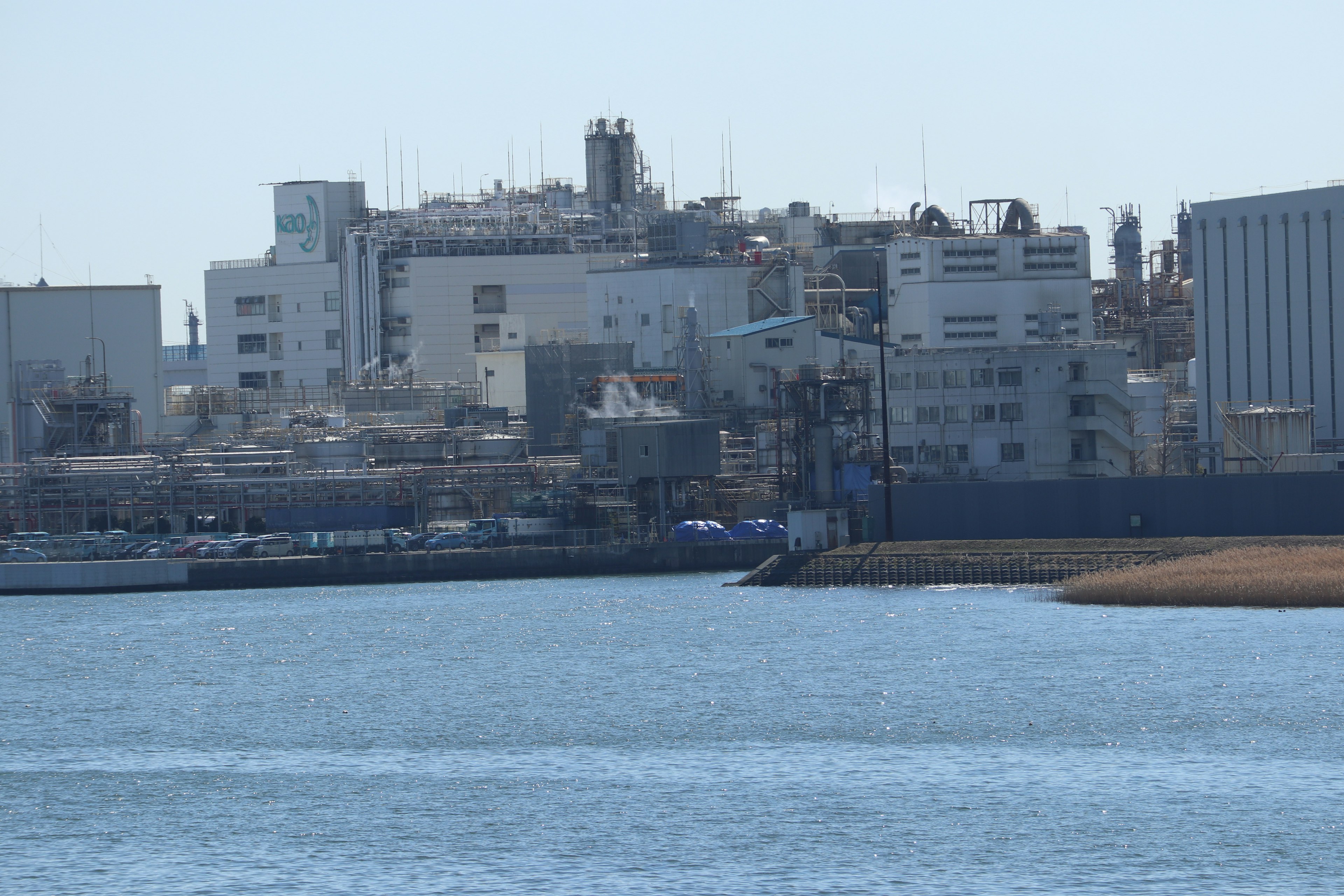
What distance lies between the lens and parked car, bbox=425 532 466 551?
97750mm

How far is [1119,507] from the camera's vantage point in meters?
80.5

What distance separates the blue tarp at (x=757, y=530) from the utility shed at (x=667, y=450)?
436cm

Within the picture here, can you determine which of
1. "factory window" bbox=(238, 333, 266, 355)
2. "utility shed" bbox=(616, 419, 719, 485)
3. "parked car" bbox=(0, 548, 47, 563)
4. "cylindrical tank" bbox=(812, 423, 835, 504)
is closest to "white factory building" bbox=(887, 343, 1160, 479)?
"cylindrical tank" bbox=(812, 423, 835, 504)

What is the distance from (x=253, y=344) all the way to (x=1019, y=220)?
7551 cm

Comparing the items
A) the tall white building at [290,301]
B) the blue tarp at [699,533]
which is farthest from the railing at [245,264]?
the blue tarp at [699,533]

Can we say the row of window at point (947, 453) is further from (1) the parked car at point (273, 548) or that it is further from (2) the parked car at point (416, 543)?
(1) the parked car at point (273, 548)

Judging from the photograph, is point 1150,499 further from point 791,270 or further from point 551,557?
point 791,270

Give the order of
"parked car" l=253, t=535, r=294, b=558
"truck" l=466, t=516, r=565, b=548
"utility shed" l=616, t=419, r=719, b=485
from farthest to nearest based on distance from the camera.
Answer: "utility shed" l=616, t=419, r=719, b=485
"truck" l=466, t=516, r=565, b=548
"parked car" l=253, t=535, r=294, b=558

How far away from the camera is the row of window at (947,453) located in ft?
319

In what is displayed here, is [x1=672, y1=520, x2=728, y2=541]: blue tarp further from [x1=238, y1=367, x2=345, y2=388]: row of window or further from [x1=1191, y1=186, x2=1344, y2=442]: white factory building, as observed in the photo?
[x1=238, y1=367, x2=345, y2=388]: row of window

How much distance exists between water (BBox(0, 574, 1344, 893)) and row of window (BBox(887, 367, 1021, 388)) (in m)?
26.7

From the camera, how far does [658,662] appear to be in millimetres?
60719

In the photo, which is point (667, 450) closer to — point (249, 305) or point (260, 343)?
point (260, 343)

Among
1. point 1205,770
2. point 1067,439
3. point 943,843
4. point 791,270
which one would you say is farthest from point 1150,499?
point 791,270
